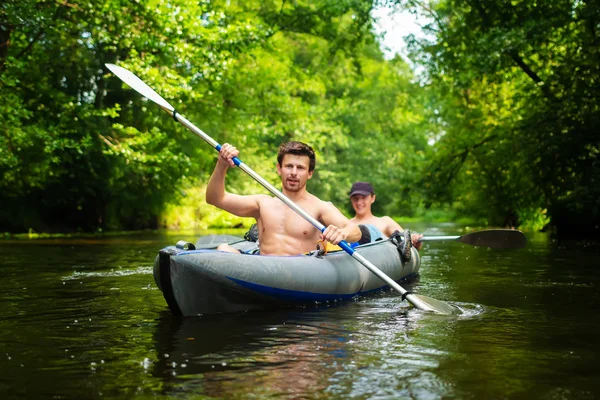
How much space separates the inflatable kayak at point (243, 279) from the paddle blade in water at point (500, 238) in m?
3.26

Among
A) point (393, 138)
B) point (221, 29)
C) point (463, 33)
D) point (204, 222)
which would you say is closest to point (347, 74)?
point (393, 138)

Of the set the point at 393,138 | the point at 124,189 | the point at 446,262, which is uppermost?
the point at 393,138

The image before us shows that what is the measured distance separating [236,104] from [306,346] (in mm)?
18538

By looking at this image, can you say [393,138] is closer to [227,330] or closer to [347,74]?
[347,74]

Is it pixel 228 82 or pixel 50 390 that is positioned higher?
pixel 228 82

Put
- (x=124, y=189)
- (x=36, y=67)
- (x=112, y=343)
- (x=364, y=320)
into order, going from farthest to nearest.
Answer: (x=124, y=189)
(x=36, y=67)
(x=364, y=320)
(x=112, y=343)

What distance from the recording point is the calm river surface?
349 cm

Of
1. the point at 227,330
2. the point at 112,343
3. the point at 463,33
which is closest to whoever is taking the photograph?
the point at 112,343

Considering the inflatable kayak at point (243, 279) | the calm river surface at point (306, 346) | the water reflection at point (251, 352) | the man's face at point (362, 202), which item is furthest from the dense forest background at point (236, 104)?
the water reflection at point (251, 352)

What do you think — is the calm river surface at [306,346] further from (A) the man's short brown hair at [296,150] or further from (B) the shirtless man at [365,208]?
(B) the shirtless man at [365,208]

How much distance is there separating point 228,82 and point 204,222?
552 cm

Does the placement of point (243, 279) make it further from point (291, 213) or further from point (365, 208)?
point (365, 208)

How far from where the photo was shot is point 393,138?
40.3m

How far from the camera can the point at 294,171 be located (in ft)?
20.7
